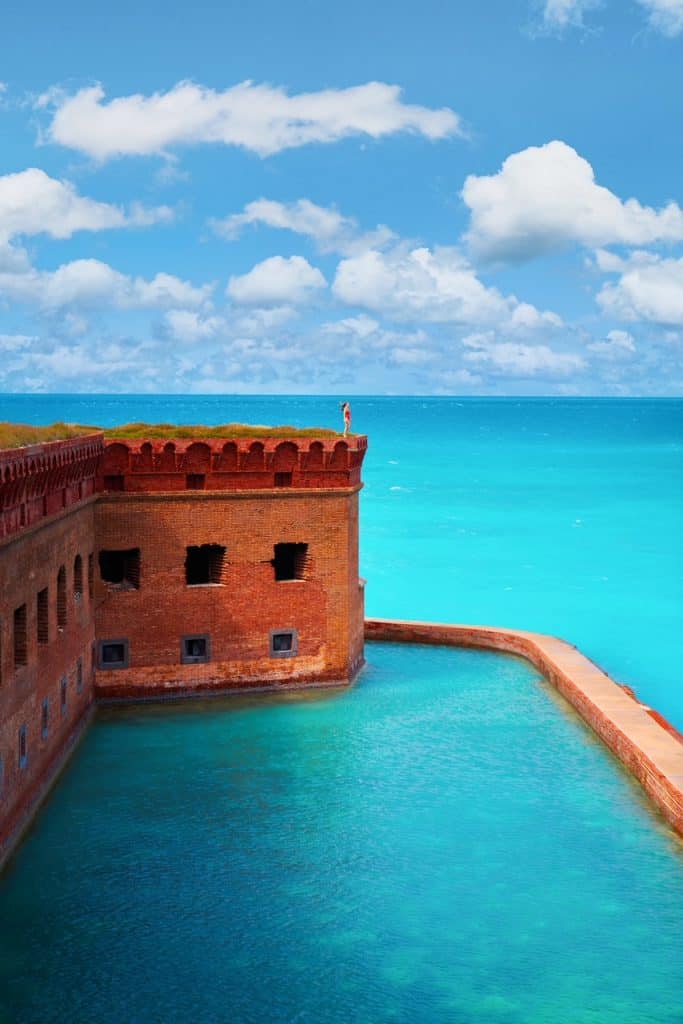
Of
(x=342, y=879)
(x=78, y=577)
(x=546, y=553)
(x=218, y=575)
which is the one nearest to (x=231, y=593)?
(x=218, y=575)

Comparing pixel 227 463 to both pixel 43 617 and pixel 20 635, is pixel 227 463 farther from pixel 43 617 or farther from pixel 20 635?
pixel 20 635

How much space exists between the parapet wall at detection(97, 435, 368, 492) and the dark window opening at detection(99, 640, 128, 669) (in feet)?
10.6

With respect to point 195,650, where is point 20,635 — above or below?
above

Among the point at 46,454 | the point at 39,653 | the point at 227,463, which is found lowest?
the point at 39,653

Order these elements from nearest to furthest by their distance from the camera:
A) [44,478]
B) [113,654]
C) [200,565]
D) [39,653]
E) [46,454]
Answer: [46,454], [44,478], [39,653], [113,654], [200,565]

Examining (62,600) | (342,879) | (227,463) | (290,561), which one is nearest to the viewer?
(342,879)

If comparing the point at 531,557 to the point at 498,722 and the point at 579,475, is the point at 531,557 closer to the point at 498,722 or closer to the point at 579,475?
the point at 498,722

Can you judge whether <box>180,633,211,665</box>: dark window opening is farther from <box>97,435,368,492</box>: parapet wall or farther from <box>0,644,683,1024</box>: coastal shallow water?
<box>97,435,368,492</box>: parapet wall

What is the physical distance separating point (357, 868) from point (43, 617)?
262 inches

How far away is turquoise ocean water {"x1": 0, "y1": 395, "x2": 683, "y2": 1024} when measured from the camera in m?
14.3

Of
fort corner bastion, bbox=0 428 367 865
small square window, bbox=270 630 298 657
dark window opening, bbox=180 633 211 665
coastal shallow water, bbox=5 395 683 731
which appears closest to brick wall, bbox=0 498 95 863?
fort corner bastion, bbox=0 428 367 865

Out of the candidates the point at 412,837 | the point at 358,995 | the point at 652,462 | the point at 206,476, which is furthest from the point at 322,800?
the point at 652,462

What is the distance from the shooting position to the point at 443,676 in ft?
93.5

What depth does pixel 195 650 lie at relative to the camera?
1018 inches
